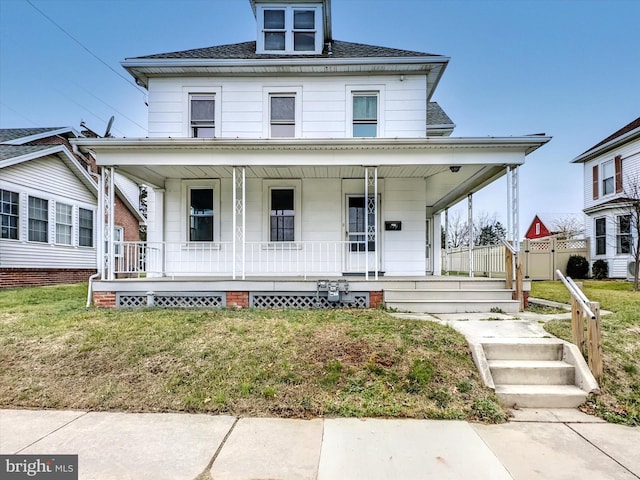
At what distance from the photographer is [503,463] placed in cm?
282

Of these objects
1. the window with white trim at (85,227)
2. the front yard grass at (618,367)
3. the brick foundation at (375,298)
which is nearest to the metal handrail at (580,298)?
the front yard grass at (618,367)

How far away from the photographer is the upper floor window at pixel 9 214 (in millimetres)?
12391

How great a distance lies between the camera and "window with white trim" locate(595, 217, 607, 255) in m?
17.2

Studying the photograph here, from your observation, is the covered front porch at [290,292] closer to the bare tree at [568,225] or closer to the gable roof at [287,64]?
the gable roof at [287,64]

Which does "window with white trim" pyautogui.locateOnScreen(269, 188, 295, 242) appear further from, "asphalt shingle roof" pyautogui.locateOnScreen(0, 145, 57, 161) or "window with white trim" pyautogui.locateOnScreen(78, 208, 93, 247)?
"window with white trim" pyautogui.locateOnScreen(78, 208, 93, 247)

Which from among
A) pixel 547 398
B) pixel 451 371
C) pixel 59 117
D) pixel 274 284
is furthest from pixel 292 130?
pixel 59 117

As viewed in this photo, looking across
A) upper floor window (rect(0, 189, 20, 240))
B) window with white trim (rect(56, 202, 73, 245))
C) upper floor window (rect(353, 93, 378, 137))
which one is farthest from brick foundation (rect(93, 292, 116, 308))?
window with white trim (rect(56, 202, 73, 245))

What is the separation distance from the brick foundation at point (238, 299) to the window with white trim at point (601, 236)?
17422 mm

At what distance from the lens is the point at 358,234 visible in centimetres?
945

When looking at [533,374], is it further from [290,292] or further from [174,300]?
[174,300]

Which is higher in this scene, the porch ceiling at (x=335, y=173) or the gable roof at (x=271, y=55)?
the gable roof at (x=271, y=55)

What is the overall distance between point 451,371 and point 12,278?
1456 centimetres

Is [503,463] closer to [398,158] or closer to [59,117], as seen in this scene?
[398,158]

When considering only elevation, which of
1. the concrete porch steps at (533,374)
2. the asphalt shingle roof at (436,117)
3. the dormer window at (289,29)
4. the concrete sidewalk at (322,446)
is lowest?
the concrete sidewalk at (322,446)
